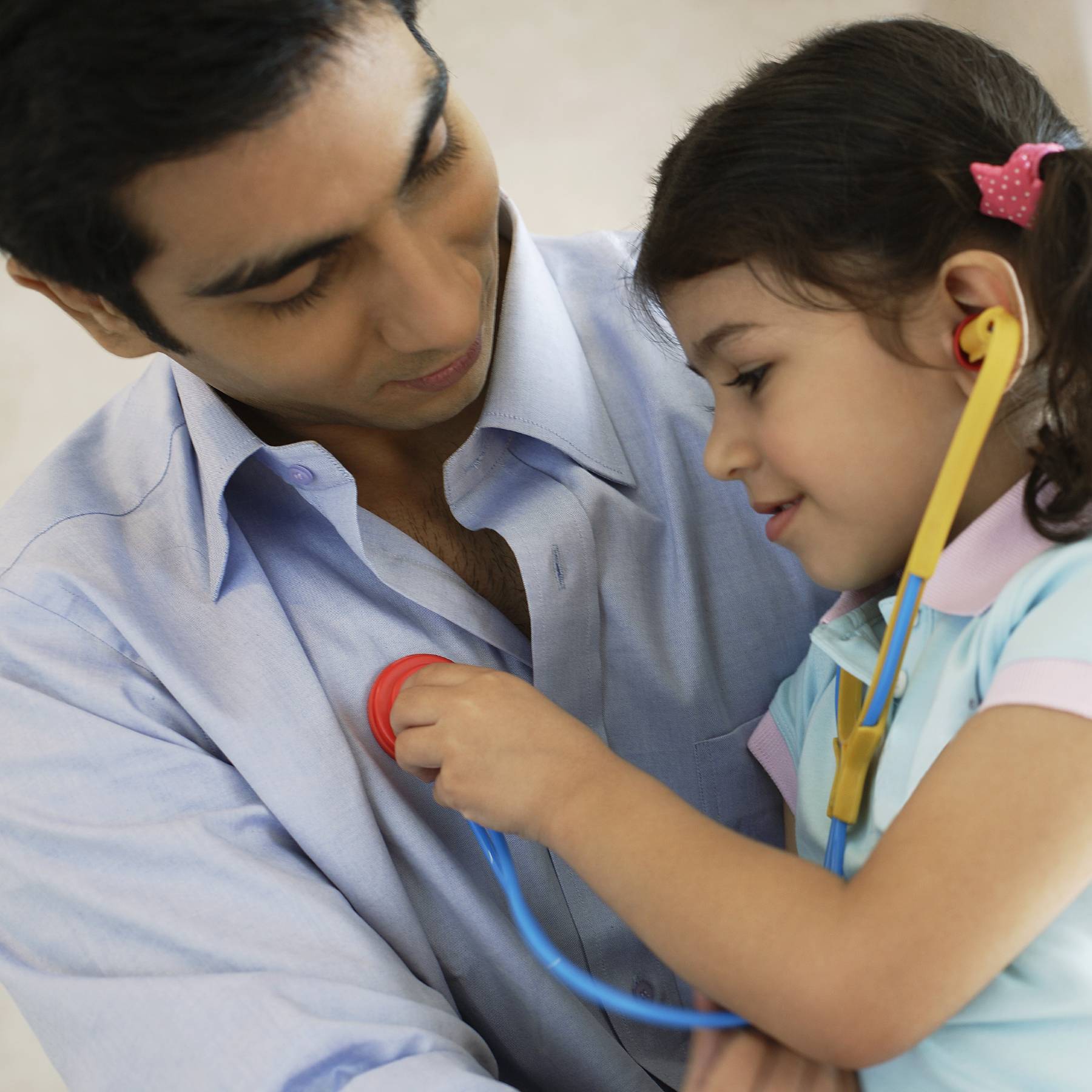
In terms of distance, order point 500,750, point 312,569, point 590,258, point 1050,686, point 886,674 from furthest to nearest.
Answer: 1. point 590,258
2. point 312,569
3. point 500,750
4. point 886,674
5. point 1050,686

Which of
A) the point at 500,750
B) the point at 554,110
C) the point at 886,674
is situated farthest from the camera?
the point at 554,110

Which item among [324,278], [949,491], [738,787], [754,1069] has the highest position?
[324,278]

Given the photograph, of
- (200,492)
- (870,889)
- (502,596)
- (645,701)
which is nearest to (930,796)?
(870,889)

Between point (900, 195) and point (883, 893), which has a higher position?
point (900, 195)

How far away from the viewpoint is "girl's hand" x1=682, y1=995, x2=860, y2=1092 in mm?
915

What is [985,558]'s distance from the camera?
0.96 metres

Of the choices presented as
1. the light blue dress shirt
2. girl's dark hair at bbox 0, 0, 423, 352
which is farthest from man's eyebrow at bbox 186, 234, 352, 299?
the light blue dress shirt

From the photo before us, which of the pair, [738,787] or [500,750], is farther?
[738,787]

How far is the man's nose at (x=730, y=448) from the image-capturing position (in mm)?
1073

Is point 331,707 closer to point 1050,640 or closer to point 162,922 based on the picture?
point 162,922

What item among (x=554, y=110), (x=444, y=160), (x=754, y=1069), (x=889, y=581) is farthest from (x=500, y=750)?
(x=554, y=110)

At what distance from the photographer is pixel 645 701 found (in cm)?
130

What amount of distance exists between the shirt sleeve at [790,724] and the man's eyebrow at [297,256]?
65 cm

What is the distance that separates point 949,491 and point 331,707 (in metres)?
0.65
